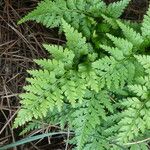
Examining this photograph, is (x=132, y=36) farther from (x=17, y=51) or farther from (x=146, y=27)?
(x=17, y=51)

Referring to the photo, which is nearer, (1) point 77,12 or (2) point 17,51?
(1) point 77,12

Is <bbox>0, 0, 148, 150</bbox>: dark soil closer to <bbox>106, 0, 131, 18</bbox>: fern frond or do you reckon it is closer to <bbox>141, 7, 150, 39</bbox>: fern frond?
<bbox>106, 0, 131, 18</bbox>: fern frond

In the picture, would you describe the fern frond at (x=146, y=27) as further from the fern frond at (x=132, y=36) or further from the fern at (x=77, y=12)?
the fern at (x=77, y=12)

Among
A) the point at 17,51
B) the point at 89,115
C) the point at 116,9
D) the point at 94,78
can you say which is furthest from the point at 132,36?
A: the point at 17,51

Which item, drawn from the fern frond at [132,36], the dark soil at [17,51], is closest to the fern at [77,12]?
the fern frond at [132,36]

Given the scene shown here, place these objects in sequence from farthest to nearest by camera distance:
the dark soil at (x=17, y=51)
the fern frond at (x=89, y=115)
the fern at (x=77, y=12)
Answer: the dark soil at (x=17, y=51) < the fern at (x=77, y=12) < the fern frond at (x=89, y=115)

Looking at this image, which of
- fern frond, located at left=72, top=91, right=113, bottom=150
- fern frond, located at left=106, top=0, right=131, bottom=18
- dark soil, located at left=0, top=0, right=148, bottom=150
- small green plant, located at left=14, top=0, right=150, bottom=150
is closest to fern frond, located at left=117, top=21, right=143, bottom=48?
small green plant, located at left=14, top=0, right=150, bottom=150
